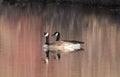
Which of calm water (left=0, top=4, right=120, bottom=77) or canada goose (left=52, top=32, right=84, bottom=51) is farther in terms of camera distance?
canada goose (left=52, top=32, right=84, bottom=51)

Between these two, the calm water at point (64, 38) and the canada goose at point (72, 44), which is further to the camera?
the canada goose at point (72, 44)

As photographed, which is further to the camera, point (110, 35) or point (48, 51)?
point (110, 35)

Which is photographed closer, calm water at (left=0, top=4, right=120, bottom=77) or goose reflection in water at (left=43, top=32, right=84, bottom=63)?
calm water at (left=0, top=4, right=120, bottom=77)

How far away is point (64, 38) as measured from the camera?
372 cm

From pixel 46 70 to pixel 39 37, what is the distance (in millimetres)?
556

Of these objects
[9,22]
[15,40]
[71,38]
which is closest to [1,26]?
[9,22]

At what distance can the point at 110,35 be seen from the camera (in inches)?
150

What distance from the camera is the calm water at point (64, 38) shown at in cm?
326

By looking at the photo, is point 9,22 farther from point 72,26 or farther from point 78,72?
point 78,72

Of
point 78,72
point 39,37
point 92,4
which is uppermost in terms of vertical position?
point 92,4

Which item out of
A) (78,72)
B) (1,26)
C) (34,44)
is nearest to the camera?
(78,72)

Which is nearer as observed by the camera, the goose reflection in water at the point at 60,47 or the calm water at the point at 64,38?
the calm water at the point at 64,38

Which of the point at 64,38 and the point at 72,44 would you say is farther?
the point at 64,38

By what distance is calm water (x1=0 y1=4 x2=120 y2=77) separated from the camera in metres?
3.26
